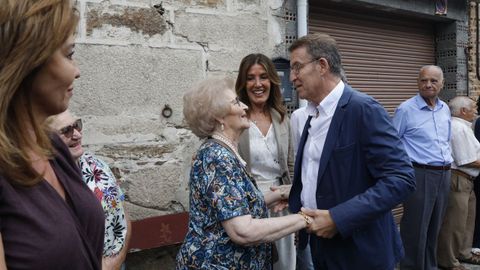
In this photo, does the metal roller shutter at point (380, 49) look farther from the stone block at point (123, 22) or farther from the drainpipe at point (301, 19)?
the stone block at point (123, 22)

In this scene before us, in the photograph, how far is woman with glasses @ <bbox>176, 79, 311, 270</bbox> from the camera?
7.05 feet

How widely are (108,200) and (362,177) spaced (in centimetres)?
123

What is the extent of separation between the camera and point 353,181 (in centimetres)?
232

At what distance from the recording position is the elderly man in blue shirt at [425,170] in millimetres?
4852

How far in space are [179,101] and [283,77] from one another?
1208 millimetres

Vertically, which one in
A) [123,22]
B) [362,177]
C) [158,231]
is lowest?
[158,231]

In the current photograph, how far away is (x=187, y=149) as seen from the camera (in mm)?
4066

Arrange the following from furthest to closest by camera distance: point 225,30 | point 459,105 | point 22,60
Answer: point 459,105 → point 225,30 → point 22,60

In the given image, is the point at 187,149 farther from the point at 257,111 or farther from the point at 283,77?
the point at 283,77

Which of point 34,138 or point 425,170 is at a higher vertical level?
point 34,138

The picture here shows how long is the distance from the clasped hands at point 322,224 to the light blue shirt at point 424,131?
3.00 metres

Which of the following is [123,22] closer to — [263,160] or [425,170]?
[263,160]

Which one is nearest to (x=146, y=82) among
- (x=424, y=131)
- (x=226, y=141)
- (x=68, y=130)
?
(x=68, y=130)

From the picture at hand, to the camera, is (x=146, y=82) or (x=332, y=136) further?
(x=146, y=82)
